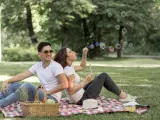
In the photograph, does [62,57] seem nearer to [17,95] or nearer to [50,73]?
[50,73]

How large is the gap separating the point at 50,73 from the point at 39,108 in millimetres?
682

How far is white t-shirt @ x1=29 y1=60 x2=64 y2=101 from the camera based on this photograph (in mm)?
5832

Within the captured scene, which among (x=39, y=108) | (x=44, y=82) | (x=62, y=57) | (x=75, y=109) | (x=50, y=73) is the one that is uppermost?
(x=62, y=57)

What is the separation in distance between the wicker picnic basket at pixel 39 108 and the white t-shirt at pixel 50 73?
51 cm

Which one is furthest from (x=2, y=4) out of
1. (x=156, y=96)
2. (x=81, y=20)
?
(x=156, y=96)

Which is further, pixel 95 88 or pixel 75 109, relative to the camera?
pixel 95 88

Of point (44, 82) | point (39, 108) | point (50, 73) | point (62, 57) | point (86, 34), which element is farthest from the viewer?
point (86, 34)

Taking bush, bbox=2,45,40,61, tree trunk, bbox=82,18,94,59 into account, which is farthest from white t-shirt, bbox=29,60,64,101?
tree trunk, bbox=82,18,94,59

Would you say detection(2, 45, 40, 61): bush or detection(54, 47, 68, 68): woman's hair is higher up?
detection(54, 47, 68, 68): woman's hair

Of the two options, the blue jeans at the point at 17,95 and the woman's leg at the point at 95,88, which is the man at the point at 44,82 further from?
the woman's leg at the point at 95,88

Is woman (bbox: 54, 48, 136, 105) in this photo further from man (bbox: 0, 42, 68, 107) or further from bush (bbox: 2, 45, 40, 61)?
bush (bbox: 2, 45, 40, 61)

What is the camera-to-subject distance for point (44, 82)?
19.7ft

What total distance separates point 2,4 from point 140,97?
25.8m

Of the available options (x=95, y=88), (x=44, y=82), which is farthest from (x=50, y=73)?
(x=95, y=88)
